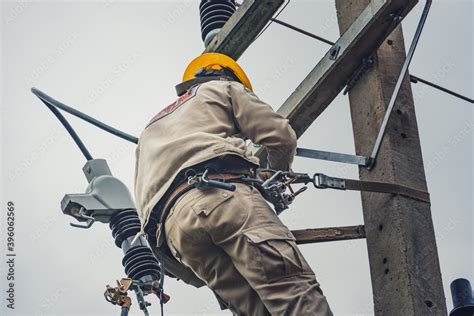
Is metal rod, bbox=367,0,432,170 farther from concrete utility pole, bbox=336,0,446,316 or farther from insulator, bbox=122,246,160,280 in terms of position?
insulator, bbox=122,246,160,280

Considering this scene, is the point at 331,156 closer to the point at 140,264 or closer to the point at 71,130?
the point at 140,264

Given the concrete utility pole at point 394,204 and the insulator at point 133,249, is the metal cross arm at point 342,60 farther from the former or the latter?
the insulator at point 133,249

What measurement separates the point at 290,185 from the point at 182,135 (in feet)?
1.93

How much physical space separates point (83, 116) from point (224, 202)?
1.98m

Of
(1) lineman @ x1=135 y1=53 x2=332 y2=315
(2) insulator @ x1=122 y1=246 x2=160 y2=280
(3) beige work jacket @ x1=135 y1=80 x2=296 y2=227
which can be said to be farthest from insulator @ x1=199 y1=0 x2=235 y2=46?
(3) beige work jacket @ x1=135 y1=80 x2=296 y2=227

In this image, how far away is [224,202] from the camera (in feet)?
14.5

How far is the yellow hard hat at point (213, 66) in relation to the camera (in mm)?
5453

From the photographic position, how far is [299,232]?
4922 millimetres

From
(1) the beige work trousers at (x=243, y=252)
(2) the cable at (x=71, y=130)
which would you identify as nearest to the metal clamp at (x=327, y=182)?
(1) the beige work trousers at (x=243, y=252)

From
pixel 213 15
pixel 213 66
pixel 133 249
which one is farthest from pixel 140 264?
pixel 213 15

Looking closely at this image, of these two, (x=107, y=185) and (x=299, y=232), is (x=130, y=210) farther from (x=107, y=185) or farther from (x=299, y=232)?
(x=299, y=232)

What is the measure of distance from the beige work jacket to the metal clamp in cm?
18

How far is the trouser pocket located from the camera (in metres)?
4.29

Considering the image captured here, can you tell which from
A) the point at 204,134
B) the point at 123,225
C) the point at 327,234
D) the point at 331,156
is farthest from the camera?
the point at 123,225
